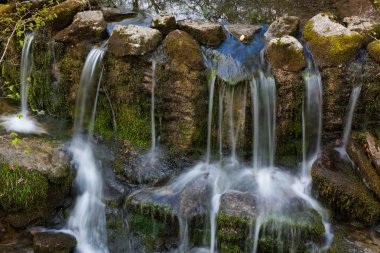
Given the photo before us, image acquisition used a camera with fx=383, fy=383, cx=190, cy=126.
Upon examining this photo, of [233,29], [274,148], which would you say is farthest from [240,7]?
[274,148]

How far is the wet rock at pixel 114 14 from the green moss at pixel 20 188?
147 inches

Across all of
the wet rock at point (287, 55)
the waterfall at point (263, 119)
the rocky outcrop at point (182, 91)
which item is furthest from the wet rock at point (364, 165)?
the rocky outcrop at point (182, 91)

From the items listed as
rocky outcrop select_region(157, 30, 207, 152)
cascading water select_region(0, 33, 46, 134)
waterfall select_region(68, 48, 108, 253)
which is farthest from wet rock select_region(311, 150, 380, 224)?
cascading water select_region(0, 33, 46, 134)

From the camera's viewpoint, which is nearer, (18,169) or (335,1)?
(18,169)

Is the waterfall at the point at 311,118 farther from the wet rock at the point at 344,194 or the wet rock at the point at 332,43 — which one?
the wet rock at the point at 344,194

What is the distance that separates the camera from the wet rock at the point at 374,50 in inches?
242

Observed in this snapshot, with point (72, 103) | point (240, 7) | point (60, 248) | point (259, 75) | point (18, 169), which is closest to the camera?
point (60, 248)

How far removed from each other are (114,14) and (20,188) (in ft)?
13.8

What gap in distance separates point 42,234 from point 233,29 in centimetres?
488

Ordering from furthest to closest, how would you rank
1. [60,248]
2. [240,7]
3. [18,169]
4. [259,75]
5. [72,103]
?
[240,7], [72,103], [259,75], [18,169], [60,248]

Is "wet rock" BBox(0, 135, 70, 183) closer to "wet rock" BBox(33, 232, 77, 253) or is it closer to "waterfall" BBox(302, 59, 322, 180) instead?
"wet rock" BBox(33, 232, 77, 253)

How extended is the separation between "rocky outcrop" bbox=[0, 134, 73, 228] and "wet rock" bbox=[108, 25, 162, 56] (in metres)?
1.98

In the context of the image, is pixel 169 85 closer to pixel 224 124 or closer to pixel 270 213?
pixel 224 124

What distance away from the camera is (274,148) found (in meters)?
6.48
